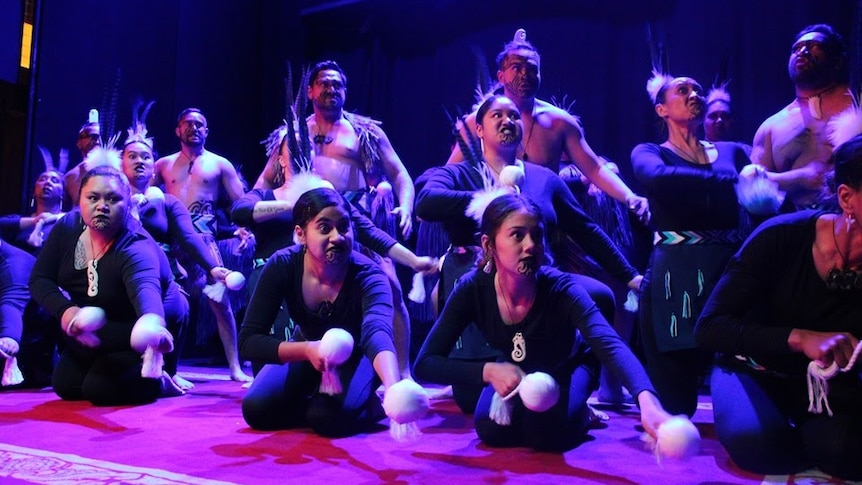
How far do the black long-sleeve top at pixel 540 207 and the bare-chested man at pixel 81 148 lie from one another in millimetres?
2713

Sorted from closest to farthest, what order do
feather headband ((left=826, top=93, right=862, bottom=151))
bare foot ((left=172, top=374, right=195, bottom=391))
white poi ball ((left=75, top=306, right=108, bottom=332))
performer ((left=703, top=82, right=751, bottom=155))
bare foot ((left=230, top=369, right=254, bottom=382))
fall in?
feather headband ((left=826, top=93, right=862, bottom=151)), white poi ball ((left=75, top=306, right=108, bottom=332)), bare foot ((left=172, top=374, right=195, bottom=391)), performer ((left=703, top=82, right=751, bottom=155)), bare foot ((left=230, top=369, right=254, bottom=382))

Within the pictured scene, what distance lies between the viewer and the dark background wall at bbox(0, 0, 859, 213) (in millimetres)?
4492

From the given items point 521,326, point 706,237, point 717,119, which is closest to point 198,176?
point 521,326

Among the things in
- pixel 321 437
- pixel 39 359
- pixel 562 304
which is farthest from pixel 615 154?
pixel 39 359

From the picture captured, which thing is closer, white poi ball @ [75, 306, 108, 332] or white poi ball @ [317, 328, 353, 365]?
white poi ball @ [317, 328, 353, 365]

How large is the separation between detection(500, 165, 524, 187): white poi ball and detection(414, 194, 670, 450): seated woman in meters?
0.23

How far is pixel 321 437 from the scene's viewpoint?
2652 mm


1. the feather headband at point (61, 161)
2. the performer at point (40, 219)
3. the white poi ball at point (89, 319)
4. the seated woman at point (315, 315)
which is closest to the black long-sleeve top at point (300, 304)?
the seated woman at point (315, 315)

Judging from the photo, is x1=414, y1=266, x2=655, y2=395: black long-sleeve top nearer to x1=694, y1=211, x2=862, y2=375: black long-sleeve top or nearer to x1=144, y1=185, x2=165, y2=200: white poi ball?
x1=694, y1=211, x2=862, y2=375: black long-sleeve top

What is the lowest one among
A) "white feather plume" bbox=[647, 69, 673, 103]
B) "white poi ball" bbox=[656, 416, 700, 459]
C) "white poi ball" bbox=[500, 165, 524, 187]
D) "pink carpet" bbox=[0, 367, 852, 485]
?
"pink carpet" bbox=[0, 367, 852, 485]

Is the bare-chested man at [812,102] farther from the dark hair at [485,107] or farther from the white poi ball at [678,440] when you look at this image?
the white poi ball at [678,440]

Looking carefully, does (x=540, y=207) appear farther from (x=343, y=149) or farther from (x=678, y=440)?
(x=343, y=149)

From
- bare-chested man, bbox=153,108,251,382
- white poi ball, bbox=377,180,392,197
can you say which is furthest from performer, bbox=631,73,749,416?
bare-chested man, bbox=153,108,251,382

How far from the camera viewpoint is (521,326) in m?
2.49
